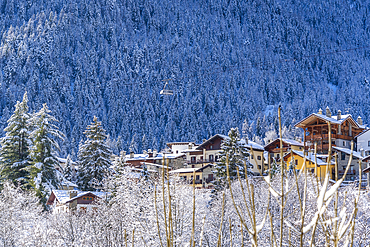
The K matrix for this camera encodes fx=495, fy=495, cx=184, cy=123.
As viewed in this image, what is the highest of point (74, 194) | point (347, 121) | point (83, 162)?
point (347, 121)

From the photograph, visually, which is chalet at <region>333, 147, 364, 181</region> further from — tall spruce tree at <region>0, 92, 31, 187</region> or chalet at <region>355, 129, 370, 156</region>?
tall spruce tree at <region>0, 92, 31, 187</region>

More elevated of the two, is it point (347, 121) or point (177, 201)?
point (347, 121)

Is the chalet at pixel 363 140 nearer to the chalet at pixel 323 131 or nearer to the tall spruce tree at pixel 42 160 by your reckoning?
the chalet at pixel 323 131

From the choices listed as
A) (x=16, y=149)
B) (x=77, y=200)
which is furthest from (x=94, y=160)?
(x=16, y=149)

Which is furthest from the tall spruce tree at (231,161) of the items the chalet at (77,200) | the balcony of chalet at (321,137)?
the balcony of chalet at (321,137)

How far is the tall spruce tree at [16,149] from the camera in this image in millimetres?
47375

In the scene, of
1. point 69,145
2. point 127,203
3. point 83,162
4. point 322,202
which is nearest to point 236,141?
point 127,203

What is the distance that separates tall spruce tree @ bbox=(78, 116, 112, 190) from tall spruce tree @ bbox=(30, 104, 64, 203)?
6042mm

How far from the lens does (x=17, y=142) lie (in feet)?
161

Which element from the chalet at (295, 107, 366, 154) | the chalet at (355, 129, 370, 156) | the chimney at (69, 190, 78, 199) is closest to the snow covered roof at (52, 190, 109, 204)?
the chimney at (69, 190, 78, 199)

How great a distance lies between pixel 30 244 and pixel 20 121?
21.6m

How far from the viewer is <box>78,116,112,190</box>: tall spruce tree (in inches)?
2154

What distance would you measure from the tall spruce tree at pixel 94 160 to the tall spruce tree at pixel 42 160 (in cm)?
604

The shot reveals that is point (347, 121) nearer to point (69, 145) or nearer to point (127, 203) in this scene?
point (127, 203)
